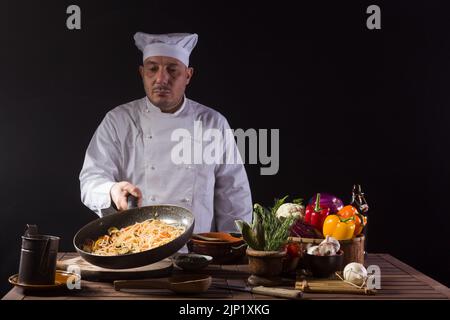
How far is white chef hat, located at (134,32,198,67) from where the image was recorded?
4.41 m

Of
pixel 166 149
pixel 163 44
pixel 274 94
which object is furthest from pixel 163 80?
pixel 274 94

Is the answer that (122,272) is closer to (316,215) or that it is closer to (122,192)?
(122,192)

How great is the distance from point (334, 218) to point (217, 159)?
5.60 ft

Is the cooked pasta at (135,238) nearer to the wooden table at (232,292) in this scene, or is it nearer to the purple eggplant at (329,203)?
the wooden table at (232,292)

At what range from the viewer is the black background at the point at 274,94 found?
4.49 m

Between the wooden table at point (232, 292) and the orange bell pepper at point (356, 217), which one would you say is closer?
the wooden table at point (232, 292)

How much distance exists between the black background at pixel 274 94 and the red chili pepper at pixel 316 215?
150 centimetres

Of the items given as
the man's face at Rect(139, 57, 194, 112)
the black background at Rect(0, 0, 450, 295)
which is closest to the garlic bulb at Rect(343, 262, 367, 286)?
the black background at Rect(0, 0, 450, 295)

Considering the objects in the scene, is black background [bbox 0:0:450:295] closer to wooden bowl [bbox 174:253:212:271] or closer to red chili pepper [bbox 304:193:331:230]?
red chili pepper [bbox 304:193:331:230]

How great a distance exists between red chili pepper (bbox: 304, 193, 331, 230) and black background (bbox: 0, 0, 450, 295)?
1.50m

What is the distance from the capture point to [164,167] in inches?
172

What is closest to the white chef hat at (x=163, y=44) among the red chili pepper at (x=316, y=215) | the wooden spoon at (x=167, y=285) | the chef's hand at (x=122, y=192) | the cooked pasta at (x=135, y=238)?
the chef's hand at (x=122, y=192)

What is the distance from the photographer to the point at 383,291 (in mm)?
2588
